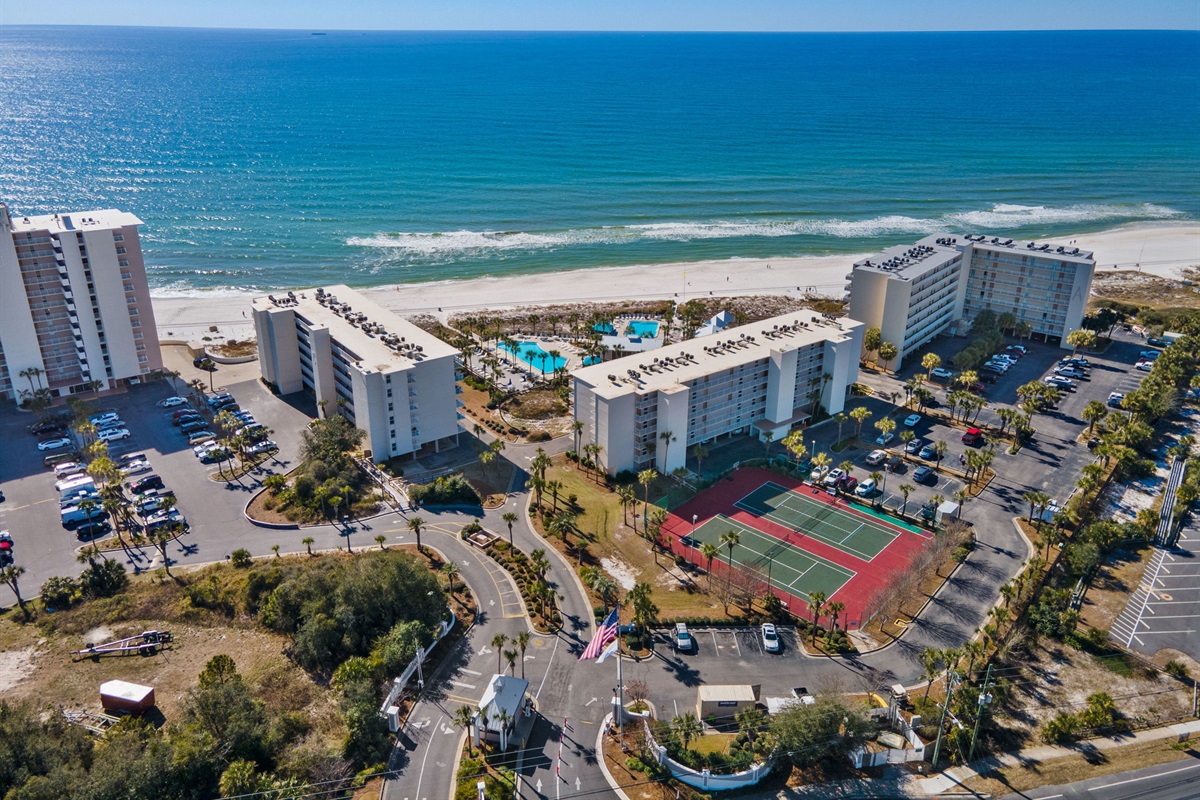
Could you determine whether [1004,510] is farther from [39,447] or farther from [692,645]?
[39,447]

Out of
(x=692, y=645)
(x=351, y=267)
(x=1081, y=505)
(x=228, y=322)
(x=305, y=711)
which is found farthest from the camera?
(x=351, y=267)

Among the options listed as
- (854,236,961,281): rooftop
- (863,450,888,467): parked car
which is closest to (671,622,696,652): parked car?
(863,450,888,467): parked car

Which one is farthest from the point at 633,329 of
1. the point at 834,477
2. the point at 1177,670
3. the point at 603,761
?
the point at 1177,670

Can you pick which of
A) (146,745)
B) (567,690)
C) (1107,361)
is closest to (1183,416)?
(1107,361)

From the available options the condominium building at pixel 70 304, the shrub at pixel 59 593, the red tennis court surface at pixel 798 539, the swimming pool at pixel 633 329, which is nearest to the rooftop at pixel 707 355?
the red tennis court surface at pixel 798 539

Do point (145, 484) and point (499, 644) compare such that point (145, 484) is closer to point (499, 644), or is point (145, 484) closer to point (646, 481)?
point (499, 644)
